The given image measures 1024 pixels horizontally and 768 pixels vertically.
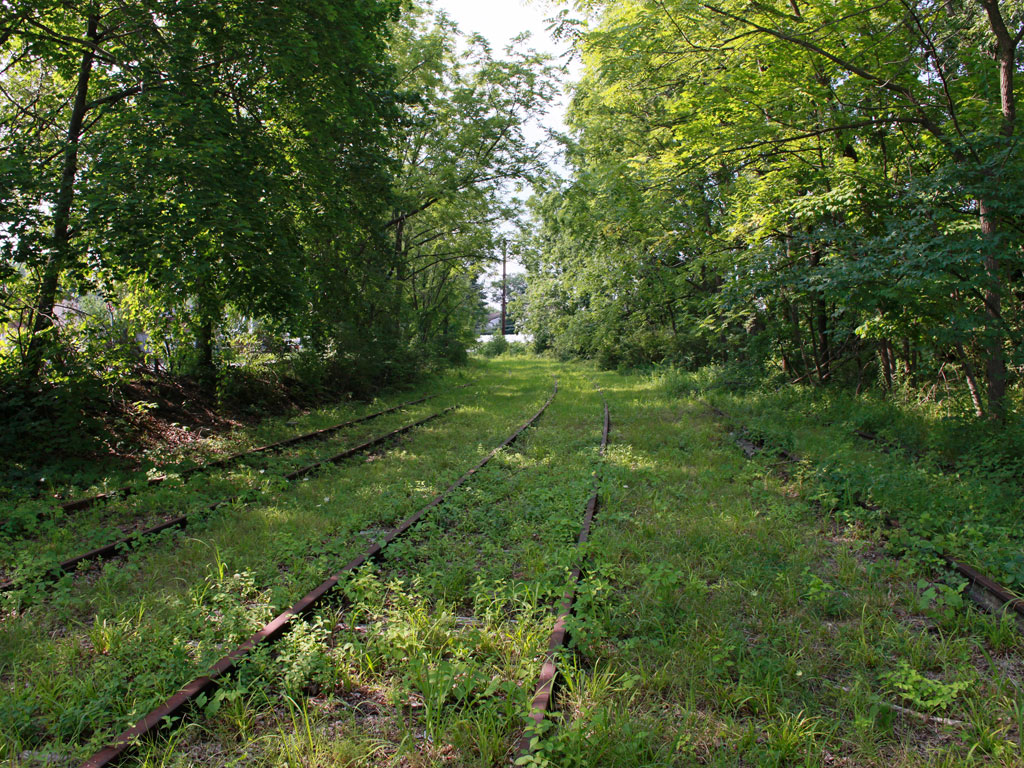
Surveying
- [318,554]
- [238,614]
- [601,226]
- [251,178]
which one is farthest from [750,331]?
[238,614]

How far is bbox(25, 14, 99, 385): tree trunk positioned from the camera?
685cm

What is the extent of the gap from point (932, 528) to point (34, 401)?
33.4 ft

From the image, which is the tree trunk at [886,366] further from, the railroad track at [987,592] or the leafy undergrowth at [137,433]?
the leafy undergrowth at [137,433]

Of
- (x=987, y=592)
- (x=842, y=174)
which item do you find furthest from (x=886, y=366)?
(x=987, y=592)

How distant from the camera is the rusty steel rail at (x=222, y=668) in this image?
234cm

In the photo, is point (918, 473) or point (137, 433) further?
point (137, 433)

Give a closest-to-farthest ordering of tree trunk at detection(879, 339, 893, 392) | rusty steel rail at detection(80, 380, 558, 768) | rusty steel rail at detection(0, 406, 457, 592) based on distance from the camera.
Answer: rusty steel rail at detection(80, 380, 558, 768), rusty steel rail at detection(0, 406, 457, 592), tree trunk at detection(879, 339, 893, 392)

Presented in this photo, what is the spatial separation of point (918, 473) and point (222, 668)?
6693mm

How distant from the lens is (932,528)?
4.62 m

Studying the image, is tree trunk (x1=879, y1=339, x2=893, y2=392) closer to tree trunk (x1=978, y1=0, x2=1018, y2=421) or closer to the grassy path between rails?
tree trunk (x1=978, y1=0, x2=1018, y2=421)

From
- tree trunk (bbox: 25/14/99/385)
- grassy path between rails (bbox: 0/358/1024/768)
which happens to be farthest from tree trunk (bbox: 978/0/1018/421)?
tree trunk (bbox: 25/14/99/385)

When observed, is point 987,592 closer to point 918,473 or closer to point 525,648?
point 918,473

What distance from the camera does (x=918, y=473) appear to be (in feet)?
19.5

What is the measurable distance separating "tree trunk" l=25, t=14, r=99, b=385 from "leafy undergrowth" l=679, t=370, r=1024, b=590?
365 inches
